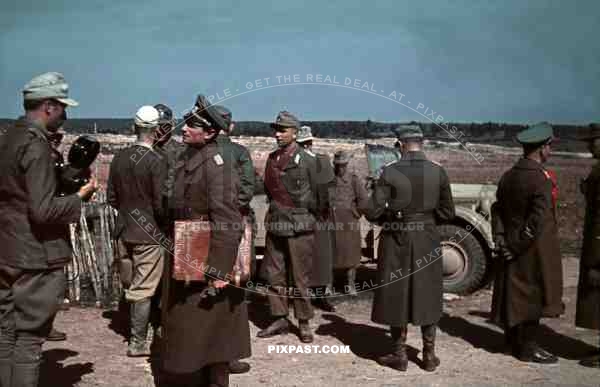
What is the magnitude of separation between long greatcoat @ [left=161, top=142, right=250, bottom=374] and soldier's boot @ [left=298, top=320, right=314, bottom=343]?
2.16m

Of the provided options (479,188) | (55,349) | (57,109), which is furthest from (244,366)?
(479,188)

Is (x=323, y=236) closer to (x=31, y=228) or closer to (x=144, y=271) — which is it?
(x=144, y=271)

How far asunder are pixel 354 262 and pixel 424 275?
106 inches

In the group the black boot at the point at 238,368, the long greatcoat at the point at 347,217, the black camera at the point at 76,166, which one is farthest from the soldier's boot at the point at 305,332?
the black camera at the point at 76,166

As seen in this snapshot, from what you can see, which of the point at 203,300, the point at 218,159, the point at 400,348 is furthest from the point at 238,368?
the point at 218,159

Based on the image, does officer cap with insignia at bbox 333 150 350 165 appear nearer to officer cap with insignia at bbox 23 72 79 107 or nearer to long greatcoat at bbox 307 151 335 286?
long greatcoat at bbox 307 151 335 286

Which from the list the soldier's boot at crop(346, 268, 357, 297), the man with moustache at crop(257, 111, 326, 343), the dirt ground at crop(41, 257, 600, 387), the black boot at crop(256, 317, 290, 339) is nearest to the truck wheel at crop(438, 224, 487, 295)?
the dirt ground at crop(41, 257, 600, 387)

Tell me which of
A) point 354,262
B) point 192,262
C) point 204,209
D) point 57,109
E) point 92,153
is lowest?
point 354,262

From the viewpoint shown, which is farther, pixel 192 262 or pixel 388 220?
pixel 388 220

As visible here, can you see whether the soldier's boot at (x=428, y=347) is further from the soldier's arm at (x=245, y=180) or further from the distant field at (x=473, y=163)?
the distant field at (x=473, y=163)

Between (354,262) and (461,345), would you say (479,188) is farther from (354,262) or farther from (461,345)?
(461,345)

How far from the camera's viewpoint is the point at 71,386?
527cm

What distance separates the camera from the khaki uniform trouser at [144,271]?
6.05 m

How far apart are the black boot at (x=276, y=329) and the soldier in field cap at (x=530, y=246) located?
217 centimetres
